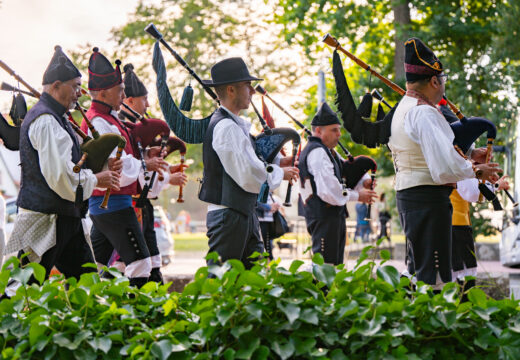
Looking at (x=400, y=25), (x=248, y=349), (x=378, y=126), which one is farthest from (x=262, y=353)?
(x=400, y=25)

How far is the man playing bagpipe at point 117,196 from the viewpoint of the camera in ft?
18.4

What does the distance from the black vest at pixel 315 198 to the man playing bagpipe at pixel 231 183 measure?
2.42 metres

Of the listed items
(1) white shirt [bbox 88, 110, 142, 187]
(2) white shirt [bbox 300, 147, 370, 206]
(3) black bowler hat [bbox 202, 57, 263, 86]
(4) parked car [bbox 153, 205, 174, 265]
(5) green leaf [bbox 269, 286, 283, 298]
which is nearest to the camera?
(5) green leaf [bbox 269, 286, 283, 298]

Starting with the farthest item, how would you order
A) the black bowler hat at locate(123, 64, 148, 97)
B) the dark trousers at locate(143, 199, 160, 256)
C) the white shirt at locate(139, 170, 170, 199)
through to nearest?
1. the black bowler hat at locate(123, 64, 148, 97)
2. the dark trousers at locate(143, 199, 160, 256)
3. the white shirt at locate(139, 170, 170, 199)

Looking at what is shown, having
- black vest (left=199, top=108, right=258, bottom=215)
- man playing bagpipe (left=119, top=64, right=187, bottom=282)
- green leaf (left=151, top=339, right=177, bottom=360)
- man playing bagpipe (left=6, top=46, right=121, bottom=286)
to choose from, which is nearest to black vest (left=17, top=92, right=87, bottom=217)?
man playing bagpipe (left=6, top=46, right=121, bottom=286)

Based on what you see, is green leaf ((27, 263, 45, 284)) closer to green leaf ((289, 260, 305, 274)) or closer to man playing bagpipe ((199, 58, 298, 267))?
green leaf ((289, 260, 305, 274))


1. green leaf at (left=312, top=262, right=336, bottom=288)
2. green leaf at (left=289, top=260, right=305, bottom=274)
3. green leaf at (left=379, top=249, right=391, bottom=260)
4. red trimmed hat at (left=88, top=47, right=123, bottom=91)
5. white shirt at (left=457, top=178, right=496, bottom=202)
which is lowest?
green leaf at (left=312, top=262, right=336, bottom=288)

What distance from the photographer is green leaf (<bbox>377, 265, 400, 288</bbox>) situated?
2570 mm

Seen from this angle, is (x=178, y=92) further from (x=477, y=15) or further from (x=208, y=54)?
(x=477, y=15)

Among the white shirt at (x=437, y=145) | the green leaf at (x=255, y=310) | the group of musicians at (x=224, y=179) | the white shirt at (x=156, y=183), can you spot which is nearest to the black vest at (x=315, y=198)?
the white shirt at (x=156, y=183)

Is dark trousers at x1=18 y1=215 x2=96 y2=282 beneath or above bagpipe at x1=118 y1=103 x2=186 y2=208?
beneath

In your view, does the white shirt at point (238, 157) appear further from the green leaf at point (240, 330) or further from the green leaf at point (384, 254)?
the green leaf at point (240, 330)

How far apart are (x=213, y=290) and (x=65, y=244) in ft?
7.86

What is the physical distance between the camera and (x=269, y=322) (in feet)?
7.74
